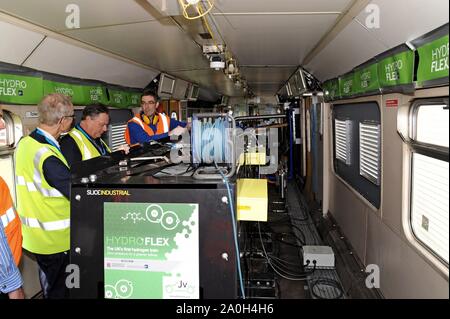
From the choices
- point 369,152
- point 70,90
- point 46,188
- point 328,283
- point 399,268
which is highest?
point 70,90

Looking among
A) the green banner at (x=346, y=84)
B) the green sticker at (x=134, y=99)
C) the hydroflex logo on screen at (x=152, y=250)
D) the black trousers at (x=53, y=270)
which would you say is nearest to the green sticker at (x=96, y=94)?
the green sticker at (x=134, y=99)

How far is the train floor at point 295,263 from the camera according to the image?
3.13 metres

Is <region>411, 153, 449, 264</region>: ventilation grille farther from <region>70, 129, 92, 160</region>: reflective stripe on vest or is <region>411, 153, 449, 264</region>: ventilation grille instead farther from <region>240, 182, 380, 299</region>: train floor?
<region>70, 129, 92, 160</region>: reflective stripe on vest

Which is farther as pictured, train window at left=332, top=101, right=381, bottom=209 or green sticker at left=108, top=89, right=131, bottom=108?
green sticker at left=108, top=89, right=131, bottom=108

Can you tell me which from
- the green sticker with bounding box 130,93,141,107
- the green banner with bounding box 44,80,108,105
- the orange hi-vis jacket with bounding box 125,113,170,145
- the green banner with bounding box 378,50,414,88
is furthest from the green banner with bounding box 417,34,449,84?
the green sticker with bounding box 130,93,141,107

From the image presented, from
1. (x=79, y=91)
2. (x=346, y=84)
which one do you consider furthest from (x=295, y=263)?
(x=79, y=91)

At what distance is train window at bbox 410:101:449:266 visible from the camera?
2070 millimetres

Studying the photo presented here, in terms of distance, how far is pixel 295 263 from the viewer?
433 cm

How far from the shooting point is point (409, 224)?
2670mm

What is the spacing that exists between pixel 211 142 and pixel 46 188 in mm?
1289

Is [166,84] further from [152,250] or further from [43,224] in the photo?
[152,250]

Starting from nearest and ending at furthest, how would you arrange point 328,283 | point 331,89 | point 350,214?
point 328,283 < point 350,214 < point 331,89

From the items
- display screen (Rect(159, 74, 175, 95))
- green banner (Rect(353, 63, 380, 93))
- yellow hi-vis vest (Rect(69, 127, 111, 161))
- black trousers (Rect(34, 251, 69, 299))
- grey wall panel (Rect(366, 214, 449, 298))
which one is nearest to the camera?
grey wall panel (Rect(366, 214, 449, 298))

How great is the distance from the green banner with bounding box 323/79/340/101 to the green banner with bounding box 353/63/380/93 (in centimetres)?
99
